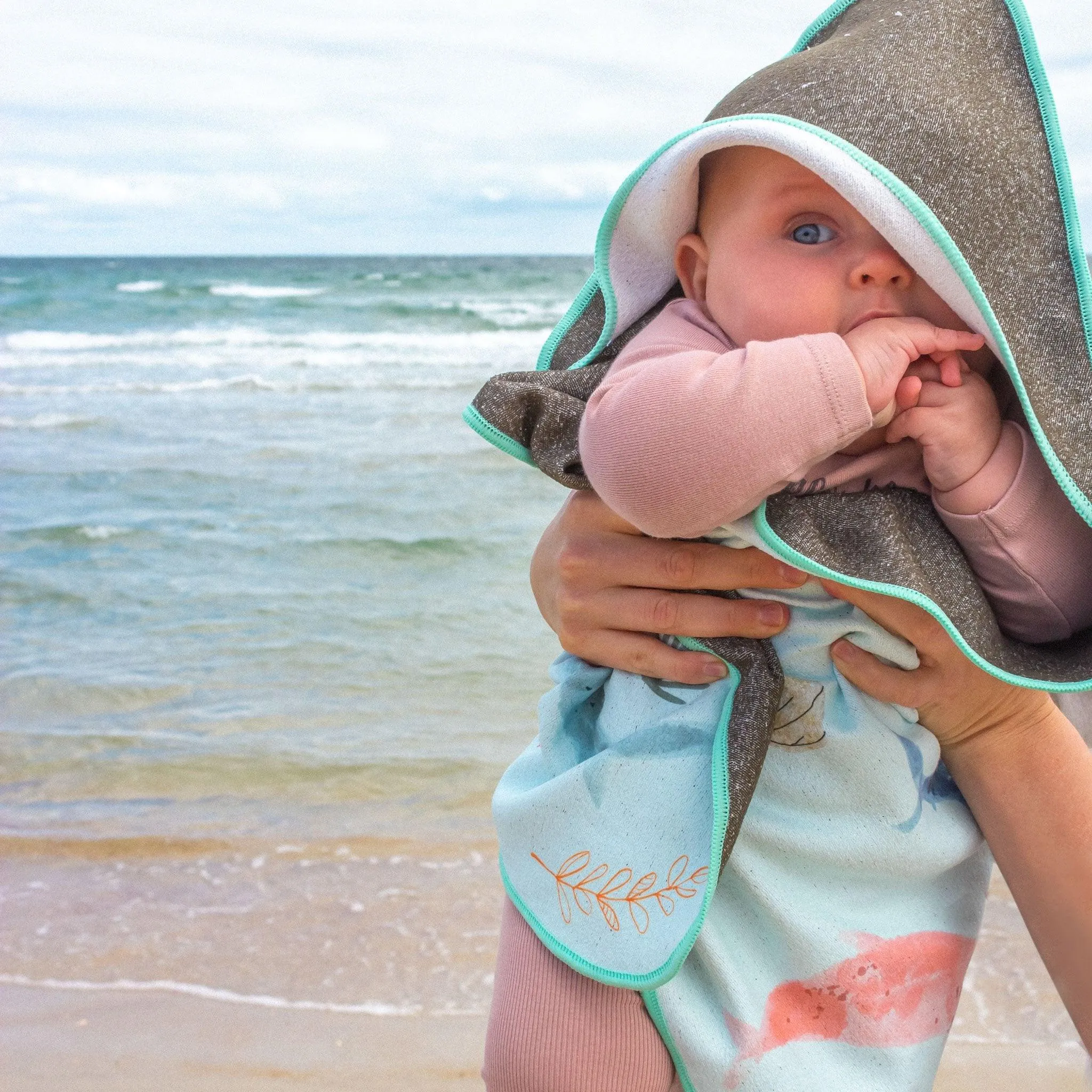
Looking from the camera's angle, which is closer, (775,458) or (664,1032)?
(775,458)

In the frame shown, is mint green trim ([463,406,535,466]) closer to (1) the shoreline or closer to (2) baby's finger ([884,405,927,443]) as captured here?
(2) baby's finger ([884,405,927,443])

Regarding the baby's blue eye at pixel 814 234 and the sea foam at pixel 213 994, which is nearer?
the baby's blue eye at pixel 814 234

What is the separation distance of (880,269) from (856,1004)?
2.34 feet

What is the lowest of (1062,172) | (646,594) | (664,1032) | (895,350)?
(664,1032)

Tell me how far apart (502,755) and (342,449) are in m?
4.70

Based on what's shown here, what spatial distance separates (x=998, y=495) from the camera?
117 centimetres

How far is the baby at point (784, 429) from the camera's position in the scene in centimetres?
108

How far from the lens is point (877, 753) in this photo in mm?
1221

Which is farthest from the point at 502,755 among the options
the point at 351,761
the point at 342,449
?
the point at 342,449

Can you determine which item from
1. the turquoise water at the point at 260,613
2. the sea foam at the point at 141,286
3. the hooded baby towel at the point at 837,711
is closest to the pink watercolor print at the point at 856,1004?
the hooded baby towel at the point at 837,711

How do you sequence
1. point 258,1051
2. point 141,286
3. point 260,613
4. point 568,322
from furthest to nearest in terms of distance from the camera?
point 141,286 → point 260,613 → point 258,1051 → point 568,322

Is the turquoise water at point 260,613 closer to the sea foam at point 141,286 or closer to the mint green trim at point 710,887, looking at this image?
the mint green trim at point 710,887

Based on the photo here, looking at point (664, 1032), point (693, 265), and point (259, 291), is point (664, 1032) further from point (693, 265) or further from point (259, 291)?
point (259, 291)

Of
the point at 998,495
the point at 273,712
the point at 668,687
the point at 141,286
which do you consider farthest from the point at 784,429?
the point at 141,286
